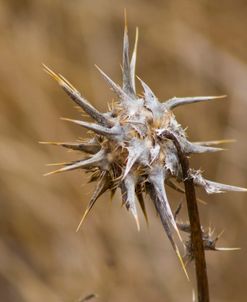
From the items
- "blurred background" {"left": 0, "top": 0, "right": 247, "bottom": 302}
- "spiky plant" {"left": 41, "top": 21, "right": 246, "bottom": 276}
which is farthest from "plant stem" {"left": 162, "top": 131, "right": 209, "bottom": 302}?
"blurred background" {"left": 0, "top": 0, "right": 247, "bottom": 302}

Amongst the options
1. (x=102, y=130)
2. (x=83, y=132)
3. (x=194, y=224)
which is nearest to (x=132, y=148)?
(x=102, y=130)

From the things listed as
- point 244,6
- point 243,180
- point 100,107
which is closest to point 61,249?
point 100,107

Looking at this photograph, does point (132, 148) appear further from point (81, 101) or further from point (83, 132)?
point (83, 132)

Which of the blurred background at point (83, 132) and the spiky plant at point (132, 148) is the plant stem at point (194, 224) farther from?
the blurred background at point (83, 132)

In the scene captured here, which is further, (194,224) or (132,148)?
(194,224)

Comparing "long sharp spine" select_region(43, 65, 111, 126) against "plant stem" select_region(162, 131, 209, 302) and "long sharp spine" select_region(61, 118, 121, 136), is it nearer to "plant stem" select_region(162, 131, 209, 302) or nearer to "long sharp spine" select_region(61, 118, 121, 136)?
"long sharp spine" select_region(61, 118, 121, 136)
